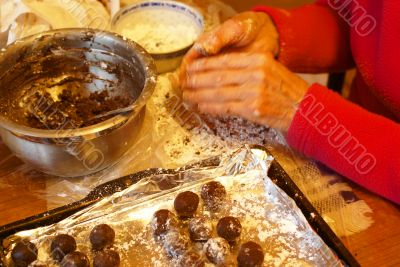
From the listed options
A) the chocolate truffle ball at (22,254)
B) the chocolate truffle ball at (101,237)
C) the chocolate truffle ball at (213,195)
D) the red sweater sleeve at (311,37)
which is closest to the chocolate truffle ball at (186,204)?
the chocolate truffle ball at (213,195)

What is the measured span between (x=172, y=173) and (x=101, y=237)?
0.18m

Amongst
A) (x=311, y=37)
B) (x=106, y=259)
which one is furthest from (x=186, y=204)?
(x=311, y=37)

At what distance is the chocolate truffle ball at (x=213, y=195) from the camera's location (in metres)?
0.81

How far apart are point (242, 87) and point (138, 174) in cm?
27

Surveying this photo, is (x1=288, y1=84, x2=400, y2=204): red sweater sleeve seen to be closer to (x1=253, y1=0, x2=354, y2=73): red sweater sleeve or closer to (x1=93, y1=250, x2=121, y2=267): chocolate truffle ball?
(x1=253, y1=0, x2=354, y2=73): red sweater sleeve

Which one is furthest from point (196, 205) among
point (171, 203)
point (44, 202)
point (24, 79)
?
point (24, 79)

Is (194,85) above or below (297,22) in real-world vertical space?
below

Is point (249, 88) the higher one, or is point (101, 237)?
point (249, 88)

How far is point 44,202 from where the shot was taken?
86 cm

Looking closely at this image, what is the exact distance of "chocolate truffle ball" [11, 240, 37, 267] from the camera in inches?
27.3

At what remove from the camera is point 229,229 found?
0.75 meters

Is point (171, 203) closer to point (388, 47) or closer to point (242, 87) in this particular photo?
point (242, 87)

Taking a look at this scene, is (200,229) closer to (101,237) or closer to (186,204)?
(186,204)

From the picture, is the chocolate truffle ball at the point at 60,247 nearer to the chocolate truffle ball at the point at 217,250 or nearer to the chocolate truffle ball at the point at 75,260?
the chocolate truffle ball at the point at 75,260
